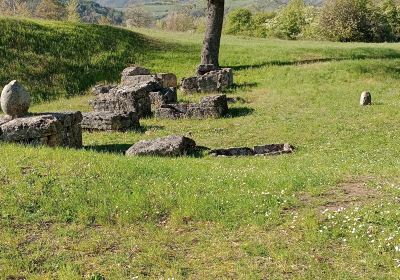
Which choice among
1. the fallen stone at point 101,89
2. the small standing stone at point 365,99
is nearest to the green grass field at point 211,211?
the small standing stone at point 365,99

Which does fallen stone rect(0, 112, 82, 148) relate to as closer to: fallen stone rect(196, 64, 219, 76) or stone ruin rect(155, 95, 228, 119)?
stone ruin rect(155, 95, 228, 119)

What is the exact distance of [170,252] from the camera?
405 inches

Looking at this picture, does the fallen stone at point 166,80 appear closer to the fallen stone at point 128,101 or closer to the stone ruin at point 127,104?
the stone ruin at point 127,104

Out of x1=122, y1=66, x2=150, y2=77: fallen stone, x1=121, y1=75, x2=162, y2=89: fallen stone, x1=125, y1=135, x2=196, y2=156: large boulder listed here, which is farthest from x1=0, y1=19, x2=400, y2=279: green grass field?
x1=122, y1=66, x2=150, y2=77: fallen stone

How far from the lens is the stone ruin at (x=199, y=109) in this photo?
2847cm

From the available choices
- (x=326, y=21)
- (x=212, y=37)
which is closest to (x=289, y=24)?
(x=326, y=21)

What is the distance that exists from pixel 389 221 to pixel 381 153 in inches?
376

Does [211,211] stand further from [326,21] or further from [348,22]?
[326,21]

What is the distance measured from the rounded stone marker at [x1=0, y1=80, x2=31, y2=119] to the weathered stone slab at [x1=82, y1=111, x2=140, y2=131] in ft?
18.5

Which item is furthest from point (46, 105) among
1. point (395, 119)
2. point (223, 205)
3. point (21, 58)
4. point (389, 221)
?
point (389, 221)

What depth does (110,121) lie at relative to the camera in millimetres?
25375

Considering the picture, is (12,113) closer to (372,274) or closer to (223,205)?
(223,205)

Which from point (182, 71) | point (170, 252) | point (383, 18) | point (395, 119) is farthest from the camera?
point (383, 18)

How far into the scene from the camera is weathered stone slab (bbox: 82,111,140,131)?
2547 centimetres
